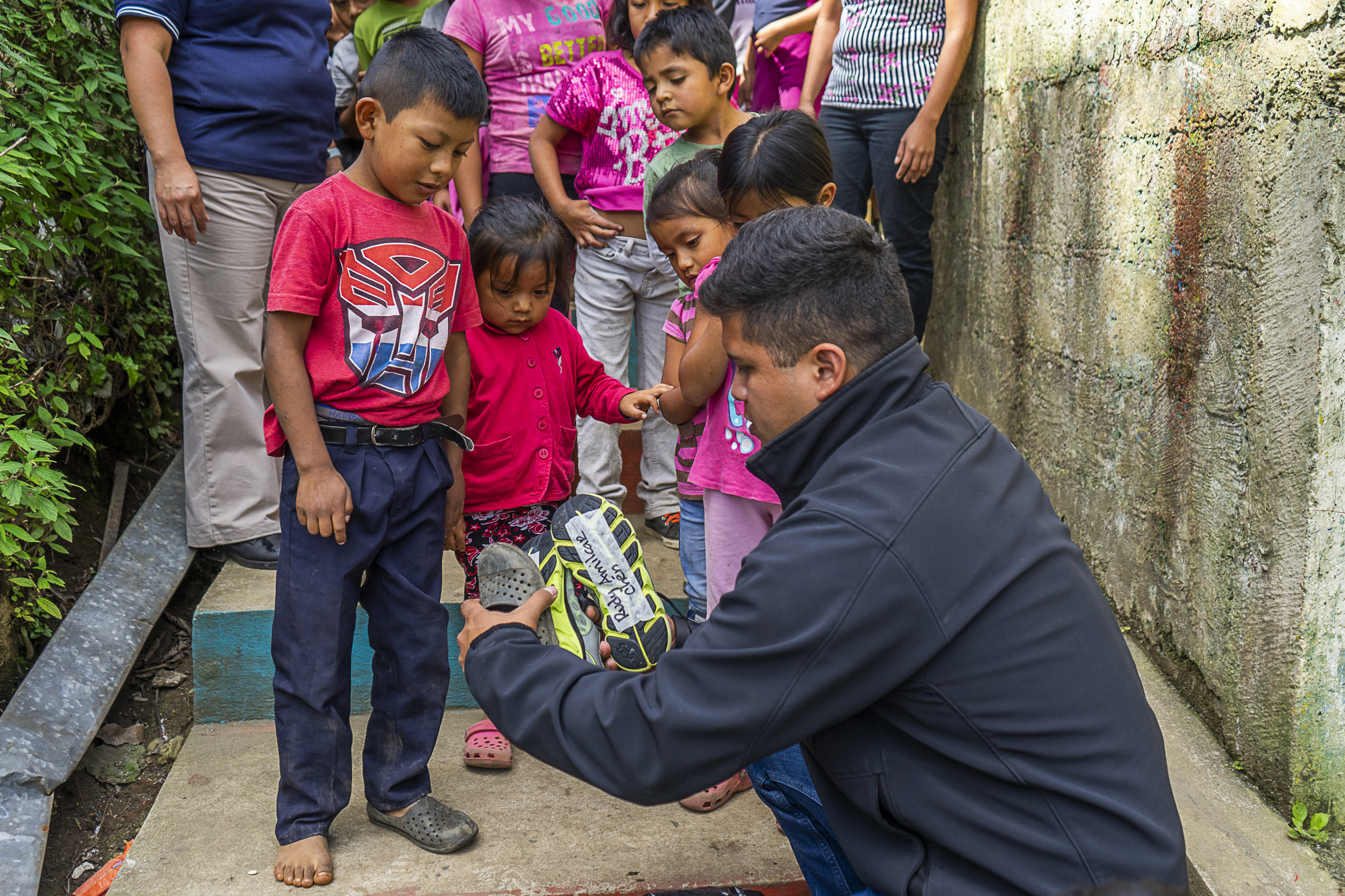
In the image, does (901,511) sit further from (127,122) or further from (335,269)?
(127,122)

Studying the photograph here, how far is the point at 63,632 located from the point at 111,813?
496mm

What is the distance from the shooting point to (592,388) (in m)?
2.78

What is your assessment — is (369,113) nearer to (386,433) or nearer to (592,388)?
(386,433)

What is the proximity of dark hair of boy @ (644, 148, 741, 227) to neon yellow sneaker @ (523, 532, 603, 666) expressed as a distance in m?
0.88

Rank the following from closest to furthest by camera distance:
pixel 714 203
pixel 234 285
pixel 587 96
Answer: pixel 714 203 → pixel 234 285 → pixel 587 96

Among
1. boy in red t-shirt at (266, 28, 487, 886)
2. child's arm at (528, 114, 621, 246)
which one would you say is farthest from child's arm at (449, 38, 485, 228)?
boy in red t-shirt at (266, 28, 487, 886)

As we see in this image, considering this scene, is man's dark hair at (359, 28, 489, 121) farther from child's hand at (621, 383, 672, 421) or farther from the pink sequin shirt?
the pink sequin shirt

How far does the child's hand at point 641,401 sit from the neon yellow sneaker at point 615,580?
564mm

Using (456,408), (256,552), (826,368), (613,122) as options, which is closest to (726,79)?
(613,122)

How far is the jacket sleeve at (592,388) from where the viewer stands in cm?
274

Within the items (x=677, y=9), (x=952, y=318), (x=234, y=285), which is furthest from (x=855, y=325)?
(x=952, y=318)

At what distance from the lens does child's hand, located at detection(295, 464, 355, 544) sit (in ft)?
6.87

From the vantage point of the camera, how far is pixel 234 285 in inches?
118

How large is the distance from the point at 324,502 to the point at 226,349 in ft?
3.88
